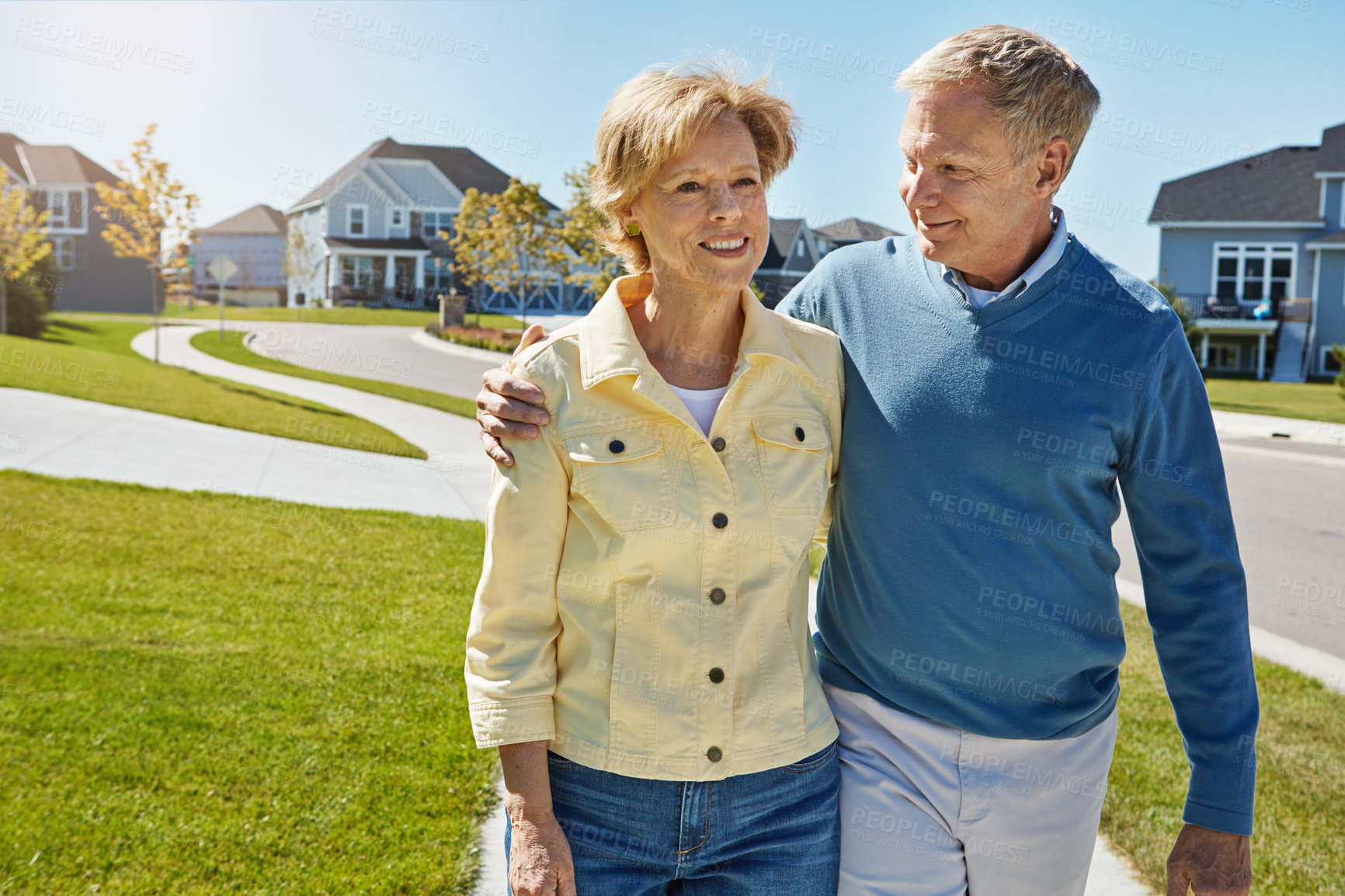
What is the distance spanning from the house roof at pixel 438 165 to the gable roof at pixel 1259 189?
31.9 m

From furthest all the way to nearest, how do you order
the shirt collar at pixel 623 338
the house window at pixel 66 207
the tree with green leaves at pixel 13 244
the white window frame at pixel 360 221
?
the house window at pixel 66 207 < the white window frame at pixel 360 221 < the tree with green leaves at pixel 13 244 < the shirt collar at pixel 623 338

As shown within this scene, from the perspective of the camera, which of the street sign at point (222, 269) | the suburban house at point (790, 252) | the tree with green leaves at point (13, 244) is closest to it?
the street sign at point (222, 269)

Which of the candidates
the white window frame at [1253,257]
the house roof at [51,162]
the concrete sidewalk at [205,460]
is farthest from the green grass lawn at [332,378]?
the white window frame at [1253,257]

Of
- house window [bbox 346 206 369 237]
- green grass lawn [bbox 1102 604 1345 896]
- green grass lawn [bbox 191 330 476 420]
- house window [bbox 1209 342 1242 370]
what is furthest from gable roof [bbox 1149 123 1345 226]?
house window [bbox 346 206 369 237]

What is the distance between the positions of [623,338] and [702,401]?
0.24 meters

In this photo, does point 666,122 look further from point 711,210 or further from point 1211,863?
point 1211,863

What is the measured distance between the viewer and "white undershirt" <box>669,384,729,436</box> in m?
2.18

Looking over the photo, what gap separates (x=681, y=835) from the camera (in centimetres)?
203

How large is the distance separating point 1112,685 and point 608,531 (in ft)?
4.34

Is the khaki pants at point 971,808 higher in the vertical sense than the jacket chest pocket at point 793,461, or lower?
lower

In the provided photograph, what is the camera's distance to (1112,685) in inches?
93.7

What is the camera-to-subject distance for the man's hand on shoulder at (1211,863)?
2.11m

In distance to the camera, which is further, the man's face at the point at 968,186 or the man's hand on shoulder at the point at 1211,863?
the man's face at the point at 968,186

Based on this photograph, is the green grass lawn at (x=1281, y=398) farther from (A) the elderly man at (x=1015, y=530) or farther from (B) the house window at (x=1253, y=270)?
(A) the elderly man at (x=1015, y=530)
